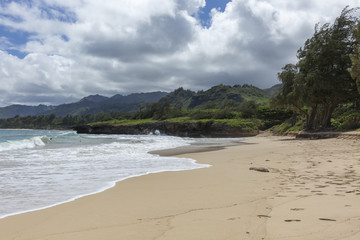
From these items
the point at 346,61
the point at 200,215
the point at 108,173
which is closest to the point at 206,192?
the point at 200,215

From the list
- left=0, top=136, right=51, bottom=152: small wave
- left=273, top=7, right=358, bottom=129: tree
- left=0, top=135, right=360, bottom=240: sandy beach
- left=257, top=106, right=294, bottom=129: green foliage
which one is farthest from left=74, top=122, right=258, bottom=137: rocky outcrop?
left=0, top=135, right=360, bottom=240: sandy beach

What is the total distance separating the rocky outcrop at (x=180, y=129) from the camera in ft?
182

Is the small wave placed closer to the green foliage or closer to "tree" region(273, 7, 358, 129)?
"tree" region(273, 7, 358, 129)

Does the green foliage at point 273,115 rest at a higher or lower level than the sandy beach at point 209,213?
higher

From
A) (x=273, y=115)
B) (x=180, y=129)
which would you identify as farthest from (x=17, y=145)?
(x=273, y=115)

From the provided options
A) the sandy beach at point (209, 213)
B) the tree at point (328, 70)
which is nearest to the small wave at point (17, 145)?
the sandy beach at point (209, 213)

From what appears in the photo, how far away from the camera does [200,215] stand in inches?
156

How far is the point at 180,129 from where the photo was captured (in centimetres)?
6900

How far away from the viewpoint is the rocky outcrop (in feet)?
182

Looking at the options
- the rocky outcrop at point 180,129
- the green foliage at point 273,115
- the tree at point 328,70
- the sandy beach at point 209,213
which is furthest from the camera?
the green foliage at point 273,115

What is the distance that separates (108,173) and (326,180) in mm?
6423

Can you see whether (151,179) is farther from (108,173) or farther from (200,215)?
(200,215)

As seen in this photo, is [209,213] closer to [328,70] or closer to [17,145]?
[17,145]

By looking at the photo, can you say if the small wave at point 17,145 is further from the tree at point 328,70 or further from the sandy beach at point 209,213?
the tree at point 328,70
